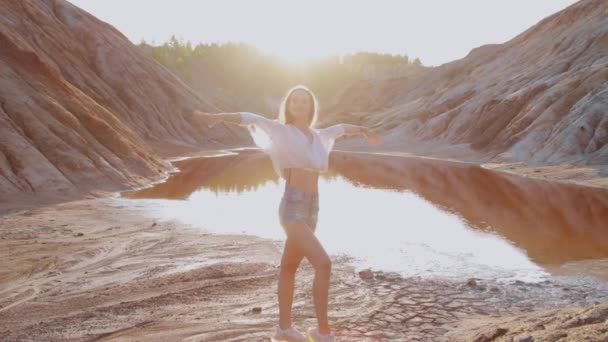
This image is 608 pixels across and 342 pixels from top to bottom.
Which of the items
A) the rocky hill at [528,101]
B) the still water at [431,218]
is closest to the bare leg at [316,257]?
the still water at [431,218]

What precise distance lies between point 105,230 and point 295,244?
433 inches

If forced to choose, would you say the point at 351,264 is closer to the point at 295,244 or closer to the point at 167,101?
the point at 295,244

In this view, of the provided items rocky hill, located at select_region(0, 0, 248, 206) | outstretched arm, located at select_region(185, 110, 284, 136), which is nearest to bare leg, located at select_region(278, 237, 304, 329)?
outstretched arm, located at select_region(185, 110, 284, 136)

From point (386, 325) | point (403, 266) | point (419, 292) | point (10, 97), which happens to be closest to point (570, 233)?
point (403, 266)

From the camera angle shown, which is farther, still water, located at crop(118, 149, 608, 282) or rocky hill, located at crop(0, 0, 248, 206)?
rocky hill, located at crop(0, 0, 248, 206)

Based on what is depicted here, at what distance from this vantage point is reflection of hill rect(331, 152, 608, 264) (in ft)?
50.1

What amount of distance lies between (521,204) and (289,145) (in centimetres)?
1995

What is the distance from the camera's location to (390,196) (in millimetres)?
26562

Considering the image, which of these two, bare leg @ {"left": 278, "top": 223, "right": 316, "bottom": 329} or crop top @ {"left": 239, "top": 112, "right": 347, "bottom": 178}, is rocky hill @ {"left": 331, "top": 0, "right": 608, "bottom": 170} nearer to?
crop top @ {"left": 239, "top": 112, "right": 347, "bottom": 178}

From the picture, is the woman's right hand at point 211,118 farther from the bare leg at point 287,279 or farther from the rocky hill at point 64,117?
the rocky hill at point 64,117

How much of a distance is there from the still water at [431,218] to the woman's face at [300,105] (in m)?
6.14

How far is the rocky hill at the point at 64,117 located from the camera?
2212 centimetres

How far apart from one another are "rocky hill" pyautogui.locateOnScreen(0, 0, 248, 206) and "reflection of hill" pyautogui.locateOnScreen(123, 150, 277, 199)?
4.61 feet

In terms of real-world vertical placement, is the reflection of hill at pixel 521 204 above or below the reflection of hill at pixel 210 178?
below
